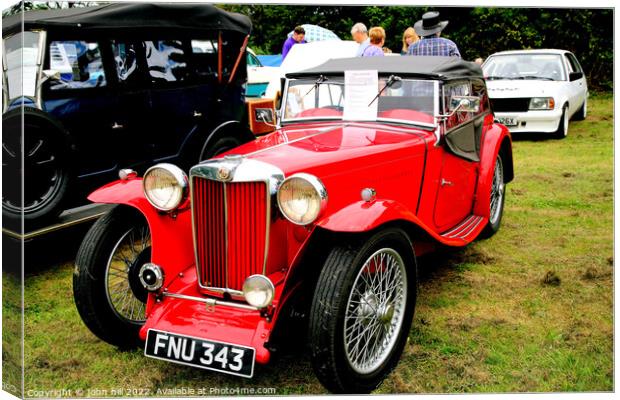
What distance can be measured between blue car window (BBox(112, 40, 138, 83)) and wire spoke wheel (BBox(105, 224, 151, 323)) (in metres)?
1.72

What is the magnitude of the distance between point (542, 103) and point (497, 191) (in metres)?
0.84

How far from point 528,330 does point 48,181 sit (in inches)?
121

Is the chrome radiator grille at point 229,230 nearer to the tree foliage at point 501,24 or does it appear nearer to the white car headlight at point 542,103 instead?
the tree foliage at point 501,24

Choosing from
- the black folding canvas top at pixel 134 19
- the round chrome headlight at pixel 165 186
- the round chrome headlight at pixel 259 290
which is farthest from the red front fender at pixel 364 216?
the black folding canvas top at pixel 134 19

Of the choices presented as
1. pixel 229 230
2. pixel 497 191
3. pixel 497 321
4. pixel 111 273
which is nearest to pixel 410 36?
pixel 497 191

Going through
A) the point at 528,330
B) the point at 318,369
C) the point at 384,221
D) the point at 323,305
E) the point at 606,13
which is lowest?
the point at 528,330

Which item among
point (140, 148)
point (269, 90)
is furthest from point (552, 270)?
point (269, 90)

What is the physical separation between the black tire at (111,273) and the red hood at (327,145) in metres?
0.71

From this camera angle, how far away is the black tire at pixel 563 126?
17.1ft

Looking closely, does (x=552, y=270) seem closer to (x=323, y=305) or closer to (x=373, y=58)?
(x=373, y=58)

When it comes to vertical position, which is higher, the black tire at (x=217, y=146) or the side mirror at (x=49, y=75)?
the side mirror at (x=49, y=75)

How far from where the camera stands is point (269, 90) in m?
8.99

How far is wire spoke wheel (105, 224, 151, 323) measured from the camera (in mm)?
3262

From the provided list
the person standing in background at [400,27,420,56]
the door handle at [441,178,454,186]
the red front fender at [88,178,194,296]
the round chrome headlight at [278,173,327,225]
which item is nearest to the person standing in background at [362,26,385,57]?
the person standing in background at [400,27,420,56]
